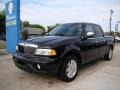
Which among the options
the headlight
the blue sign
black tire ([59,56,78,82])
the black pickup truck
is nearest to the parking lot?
black tire ([59,56,78,82])

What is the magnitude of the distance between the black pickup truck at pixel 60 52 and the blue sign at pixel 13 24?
11.6 feet

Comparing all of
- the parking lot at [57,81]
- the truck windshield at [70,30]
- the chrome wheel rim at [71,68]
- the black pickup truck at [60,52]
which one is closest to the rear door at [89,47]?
the black pickup truck at [60,52]

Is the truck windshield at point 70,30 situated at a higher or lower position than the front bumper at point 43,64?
higher

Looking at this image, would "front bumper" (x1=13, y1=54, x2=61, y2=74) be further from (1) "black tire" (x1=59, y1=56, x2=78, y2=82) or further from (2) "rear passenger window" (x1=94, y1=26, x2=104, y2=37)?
(2) "rear passenger window" (x1=94, y1=26, x2=104, y2=37)

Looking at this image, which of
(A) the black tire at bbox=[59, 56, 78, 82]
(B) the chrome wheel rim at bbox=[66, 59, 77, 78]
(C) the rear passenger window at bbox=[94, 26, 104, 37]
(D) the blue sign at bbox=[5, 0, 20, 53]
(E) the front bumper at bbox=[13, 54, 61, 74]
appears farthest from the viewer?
(D) the blue sign at bbox=[5, 0, 20, 53]

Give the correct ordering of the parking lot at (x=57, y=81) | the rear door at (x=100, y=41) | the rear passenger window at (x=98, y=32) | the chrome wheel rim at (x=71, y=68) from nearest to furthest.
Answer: the parking lot at (x=57, y=81) < the chrome wheel rim at (x=71, y=68) < the rear door at (x=100, y=41) < the rear passenger window at (x=98, y=32)

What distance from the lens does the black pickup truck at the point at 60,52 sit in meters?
3.87

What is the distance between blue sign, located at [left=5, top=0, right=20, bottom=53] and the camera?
26.6ft

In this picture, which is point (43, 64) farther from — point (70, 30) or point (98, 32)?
point (98, 32)

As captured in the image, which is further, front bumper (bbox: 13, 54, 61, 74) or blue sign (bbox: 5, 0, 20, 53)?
blue sign (bbox: 5, 0, 20, 53)

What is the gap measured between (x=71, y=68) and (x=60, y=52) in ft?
2.28

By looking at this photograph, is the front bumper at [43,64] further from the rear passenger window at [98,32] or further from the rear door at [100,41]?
the rear passenger window at [98,32]

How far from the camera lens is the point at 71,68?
442 centimetres

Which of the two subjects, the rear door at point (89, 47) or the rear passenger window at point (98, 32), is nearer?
the rear door at point (89, 47)
